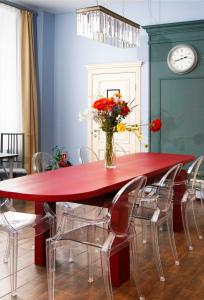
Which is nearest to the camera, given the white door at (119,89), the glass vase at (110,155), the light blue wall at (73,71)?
the glass vase at (110,155)

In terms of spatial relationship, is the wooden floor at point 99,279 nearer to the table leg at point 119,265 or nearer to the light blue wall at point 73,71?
the table leg at point 119,265

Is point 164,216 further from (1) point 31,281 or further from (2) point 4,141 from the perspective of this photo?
(2) point 4,141

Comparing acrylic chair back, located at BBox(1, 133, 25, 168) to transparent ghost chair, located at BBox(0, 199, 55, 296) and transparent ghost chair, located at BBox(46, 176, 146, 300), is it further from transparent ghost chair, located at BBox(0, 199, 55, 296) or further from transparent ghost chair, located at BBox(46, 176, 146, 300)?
transparent ghost chair, located at BBox(46, 176, 146, 300)

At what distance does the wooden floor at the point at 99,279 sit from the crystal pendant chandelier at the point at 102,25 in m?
1.99

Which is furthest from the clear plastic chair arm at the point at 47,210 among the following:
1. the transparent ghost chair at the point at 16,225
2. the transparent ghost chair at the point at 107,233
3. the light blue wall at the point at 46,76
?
the light blue wall at the point at 46,76

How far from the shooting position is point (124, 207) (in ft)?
8.15

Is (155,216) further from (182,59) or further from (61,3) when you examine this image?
(61,3)

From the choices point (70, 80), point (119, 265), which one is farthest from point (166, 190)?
point (70, 80)

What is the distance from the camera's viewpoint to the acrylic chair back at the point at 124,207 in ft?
7.90

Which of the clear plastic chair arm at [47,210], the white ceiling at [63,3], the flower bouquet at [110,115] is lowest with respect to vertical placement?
the clear plastic chair arm at [47,210]

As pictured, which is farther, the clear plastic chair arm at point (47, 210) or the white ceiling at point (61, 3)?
the white ceiling at point (61, 3)

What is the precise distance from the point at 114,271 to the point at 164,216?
2.09 feet

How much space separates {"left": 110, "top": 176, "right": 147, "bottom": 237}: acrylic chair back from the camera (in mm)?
2408

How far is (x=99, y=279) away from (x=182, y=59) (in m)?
3.75
